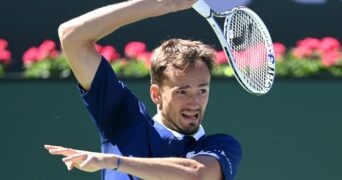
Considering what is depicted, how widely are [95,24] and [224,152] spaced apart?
0.60 metres

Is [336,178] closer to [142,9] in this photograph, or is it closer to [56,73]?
[56,73]

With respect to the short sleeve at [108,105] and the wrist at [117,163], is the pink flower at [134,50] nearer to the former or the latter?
the short sleeve at [108,105]

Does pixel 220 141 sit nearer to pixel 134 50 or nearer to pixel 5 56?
pixel 134 50

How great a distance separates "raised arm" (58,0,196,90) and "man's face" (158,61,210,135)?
21cm

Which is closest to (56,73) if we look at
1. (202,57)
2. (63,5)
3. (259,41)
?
(63,5)

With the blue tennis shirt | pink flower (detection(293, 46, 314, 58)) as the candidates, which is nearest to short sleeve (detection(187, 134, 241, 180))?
the blue tennis shirt

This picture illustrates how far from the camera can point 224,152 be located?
10.5 feet

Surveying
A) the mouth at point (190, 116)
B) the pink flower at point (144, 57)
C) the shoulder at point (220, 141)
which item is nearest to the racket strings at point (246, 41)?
the shoulder at point (220, 141)

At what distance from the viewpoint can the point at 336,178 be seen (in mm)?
6484

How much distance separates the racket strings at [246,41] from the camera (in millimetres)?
3891

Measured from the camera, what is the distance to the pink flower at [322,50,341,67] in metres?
6.59

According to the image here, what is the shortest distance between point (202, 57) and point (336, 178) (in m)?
3.45

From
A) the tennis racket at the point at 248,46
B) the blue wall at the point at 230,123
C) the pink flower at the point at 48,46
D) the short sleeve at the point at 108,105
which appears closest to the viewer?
the short sleeve at the point at 108,105

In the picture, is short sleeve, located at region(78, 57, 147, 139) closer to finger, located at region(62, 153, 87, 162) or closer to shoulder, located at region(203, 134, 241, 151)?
shoulder, located at region(203, 134, 241, 151)
